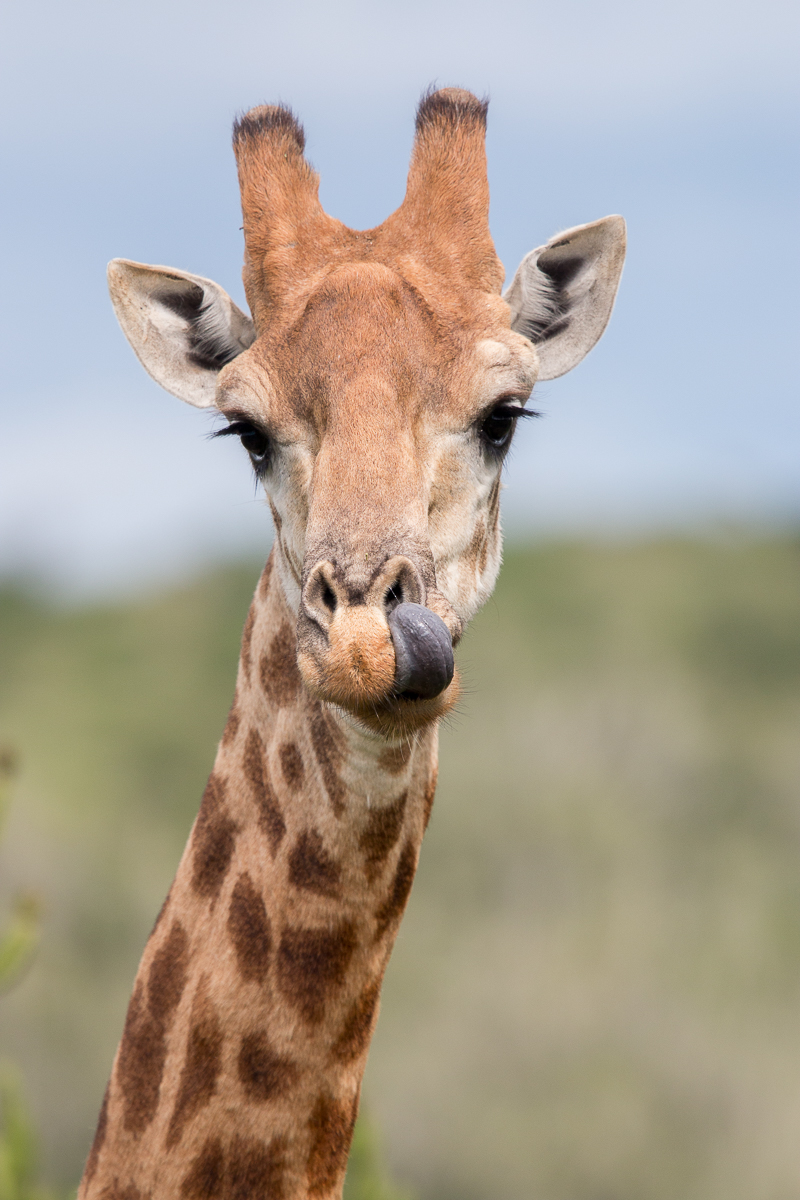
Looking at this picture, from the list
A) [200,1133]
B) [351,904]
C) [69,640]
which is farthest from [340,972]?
[69,640]

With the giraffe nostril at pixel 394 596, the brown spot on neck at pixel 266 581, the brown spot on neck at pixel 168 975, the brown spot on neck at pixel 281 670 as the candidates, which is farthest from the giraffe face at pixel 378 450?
the brown spot on neck at pixel 168 975

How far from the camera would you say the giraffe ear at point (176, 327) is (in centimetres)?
669

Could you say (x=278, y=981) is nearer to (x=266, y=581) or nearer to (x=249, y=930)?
(x=249, y=930)

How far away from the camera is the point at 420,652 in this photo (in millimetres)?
4602

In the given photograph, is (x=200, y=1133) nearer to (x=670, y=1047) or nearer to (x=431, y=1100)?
(x=431, y=1100)

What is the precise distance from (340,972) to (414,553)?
2.05 metres

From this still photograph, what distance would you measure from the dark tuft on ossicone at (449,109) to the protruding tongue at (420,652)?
10.4 ft

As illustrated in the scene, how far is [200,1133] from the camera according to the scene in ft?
18.6

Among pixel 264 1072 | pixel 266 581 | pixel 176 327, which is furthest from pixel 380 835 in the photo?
pixel 176 327

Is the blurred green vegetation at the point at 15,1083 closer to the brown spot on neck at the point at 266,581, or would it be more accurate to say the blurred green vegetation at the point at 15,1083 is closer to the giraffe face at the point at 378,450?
the brown spot on neck at the point at 266,581

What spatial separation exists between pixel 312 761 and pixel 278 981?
3.26 feet

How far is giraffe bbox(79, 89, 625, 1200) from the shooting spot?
18.4ft

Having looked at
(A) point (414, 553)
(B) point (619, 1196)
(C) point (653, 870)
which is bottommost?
(B) point (619, 1196)

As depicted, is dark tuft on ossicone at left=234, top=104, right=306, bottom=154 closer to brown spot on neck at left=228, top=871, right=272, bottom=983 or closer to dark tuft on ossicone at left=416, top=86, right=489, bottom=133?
dark tuft on ossicone at left=416, top=86, right=489, bottom=133
